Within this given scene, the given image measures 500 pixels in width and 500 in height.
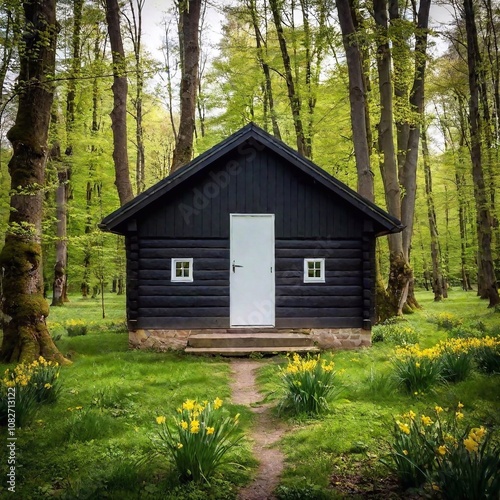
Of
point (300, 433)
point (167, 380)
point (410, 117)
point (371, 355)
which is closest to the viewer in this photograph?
point (300, 433)

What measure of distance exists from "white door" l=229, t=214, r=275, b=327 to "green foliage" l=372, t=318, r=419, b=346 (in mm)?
3071

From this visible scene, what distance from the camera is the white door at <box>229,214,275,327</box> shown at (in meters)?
11.4

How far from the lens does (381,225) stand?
450 inches

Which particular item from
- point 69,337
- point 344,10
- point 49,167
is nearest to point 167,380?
point 69,337

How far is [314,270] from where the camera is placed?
11648 mm

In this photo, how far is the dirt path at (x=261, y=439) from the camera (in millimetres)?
4148

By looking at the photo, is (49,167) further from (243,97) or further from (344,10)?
(344,10)

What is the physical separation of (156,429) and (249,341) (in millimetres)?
5678

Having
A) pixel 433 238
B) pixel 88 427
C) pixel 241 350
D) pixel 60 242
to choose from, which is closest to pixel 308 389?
pixel 88 427

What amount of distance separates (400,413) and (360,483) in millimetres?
1840

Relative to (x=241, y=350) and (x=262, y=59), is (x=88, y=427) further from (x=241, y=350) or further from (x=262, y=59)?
(x=262, y=59)

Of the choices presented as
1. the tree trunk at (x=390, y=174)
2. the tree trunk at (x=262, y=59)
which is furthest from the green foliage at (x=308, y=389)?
the tree trunk at (x=262, y=59)

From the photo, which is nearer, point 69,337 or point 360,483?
point 360,483

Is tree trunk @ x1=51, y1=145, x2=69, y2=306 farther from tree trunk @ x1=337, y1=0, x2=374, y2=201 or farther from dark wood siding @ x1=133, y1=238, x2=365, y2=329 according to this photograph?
tree trunk @ x1=337, y1=0, x2=374, y2=201
